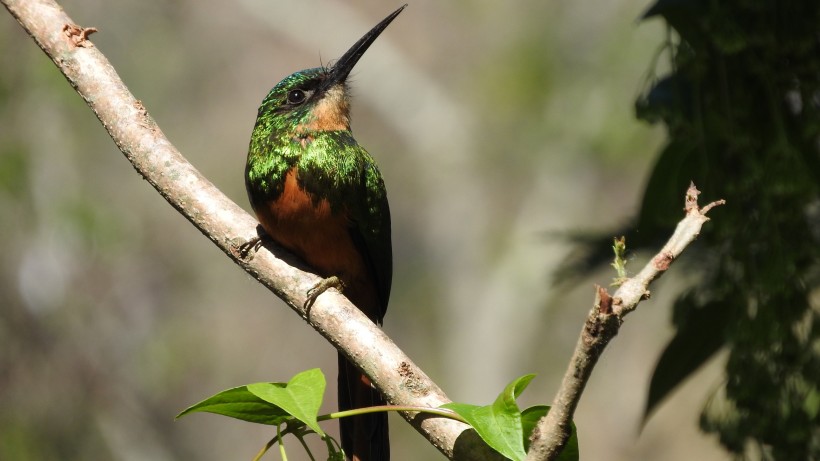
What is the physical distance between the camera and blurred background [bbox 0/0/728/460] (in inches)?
242

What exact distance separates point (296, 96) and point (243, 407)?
4.71ft

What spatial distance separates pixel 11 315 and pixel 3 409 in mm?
588

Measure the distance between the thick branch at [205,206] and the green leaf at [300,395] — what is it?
208 mm

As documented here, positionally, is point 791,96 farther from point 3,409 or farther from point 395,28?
point 395,28

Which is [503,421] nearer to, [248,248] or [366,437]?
[248,248]

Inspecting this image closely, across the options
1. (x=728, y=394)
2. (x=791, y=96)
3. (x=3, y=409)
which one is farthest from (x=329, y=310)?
(x=3, y=409)

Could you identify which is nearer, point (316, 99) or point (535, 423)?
point (535, 423)

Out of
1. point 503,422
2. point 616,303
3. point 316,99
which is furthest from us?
point 316,99

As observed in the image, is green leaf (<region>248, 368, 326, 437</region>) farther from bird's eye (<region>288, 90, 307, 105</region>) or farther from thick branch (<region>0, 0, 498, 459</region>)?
bird's eye (<region>288, 90, 307, 105</region>)

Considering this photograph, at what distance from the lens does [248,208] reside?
28.9 ft

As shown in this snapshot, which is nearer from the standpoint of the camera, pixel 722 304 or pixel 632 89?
pixel 722 304

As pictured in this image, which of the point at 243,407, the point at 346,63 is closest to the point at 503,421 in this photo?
the point at 243,407

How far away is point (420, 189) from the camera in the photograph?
11.1 m

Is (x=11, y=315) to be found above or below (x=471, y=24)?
below
